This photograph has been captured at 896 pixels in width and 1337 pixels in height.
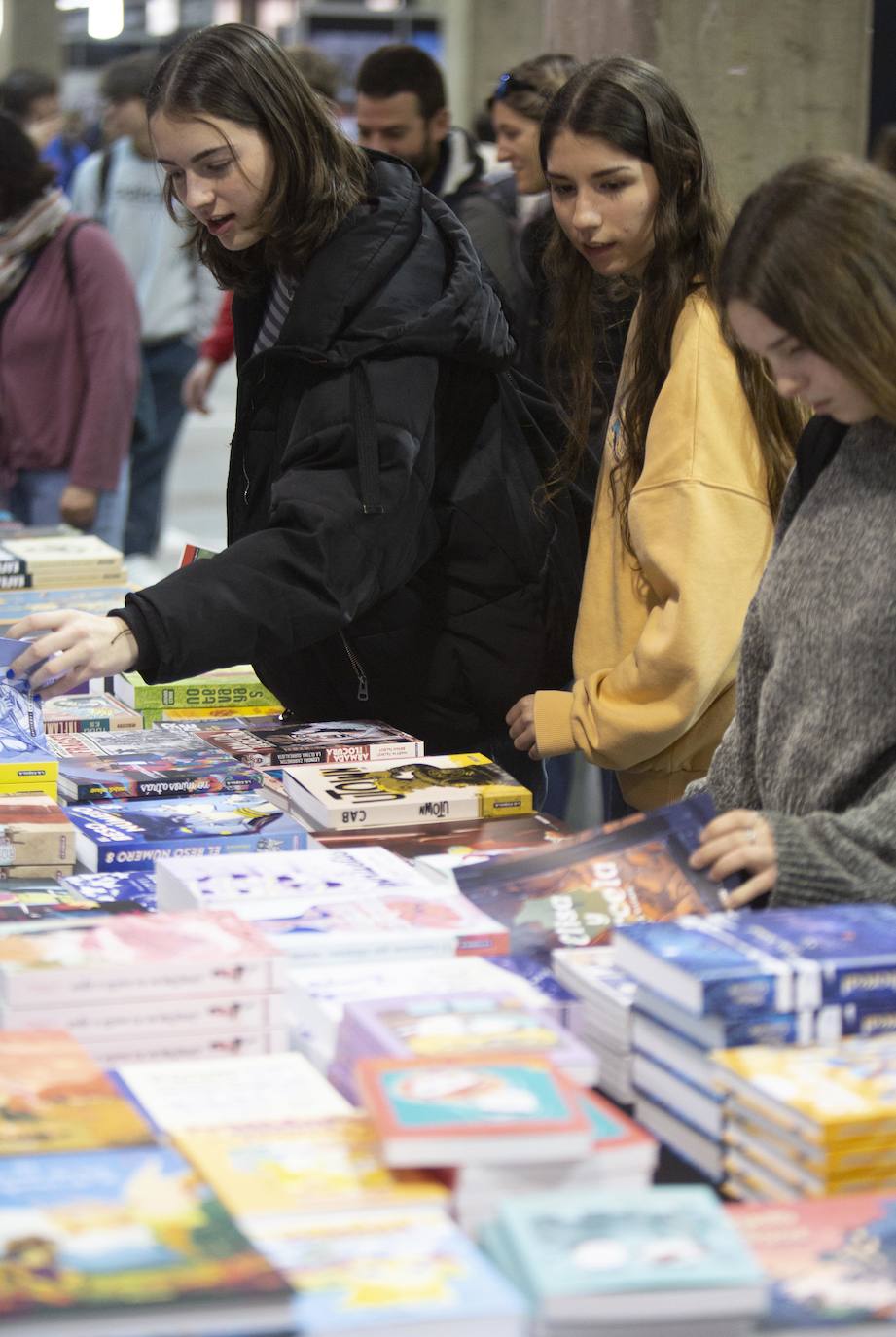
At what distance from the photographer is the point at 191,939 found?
173 centimetres

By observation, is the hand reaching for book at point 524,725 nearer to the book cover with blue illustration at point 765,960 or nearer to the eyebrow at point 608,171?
the eyebrow at point 608,171

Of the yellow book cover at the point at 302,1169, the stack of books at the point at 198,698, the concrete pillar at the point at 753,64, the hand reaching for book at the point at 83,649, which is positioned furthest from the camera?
the concrete pillar at the point at 753,64

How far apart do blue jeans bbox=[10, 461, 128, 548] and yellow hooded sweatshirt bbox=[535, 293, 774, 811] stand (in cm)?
305

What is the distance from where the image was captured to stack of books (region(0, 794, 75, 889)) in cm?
228

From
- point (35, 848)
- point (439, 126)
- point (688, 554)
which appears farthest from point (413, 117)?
point (35, 848)

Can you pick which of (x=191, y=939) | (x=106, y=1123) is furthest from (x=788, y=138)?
(x=106, y=1123)

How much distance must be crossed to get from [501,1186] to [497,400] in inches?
68.2


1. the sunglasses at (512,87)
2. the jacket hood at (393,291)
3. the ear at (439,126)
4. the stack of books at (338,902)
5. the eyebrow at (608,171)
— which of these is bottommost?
the stack of books at (338,902)

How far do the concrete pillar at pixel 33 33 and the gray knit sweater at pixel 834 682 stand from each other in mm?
18242

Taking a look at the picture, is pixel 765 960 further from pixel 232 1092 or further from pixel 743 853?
pixel 232 1092

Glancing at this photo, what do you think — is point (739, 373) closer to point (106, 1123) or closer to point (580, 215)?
point (580, 215)

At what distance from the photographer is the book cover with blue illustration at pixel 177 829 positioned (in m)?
2.33

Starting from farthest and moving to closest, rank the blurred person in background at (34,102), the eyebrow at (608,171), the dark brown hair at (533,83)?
the blurred person in background at (34,102), the dark brown hair at (533,83), the eyebrow at (608,171)

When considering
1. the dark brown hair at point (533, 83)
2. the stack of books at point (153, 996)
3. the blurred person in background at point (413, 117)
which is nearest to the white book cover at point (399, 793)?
the stack of books at point (153, 996)
